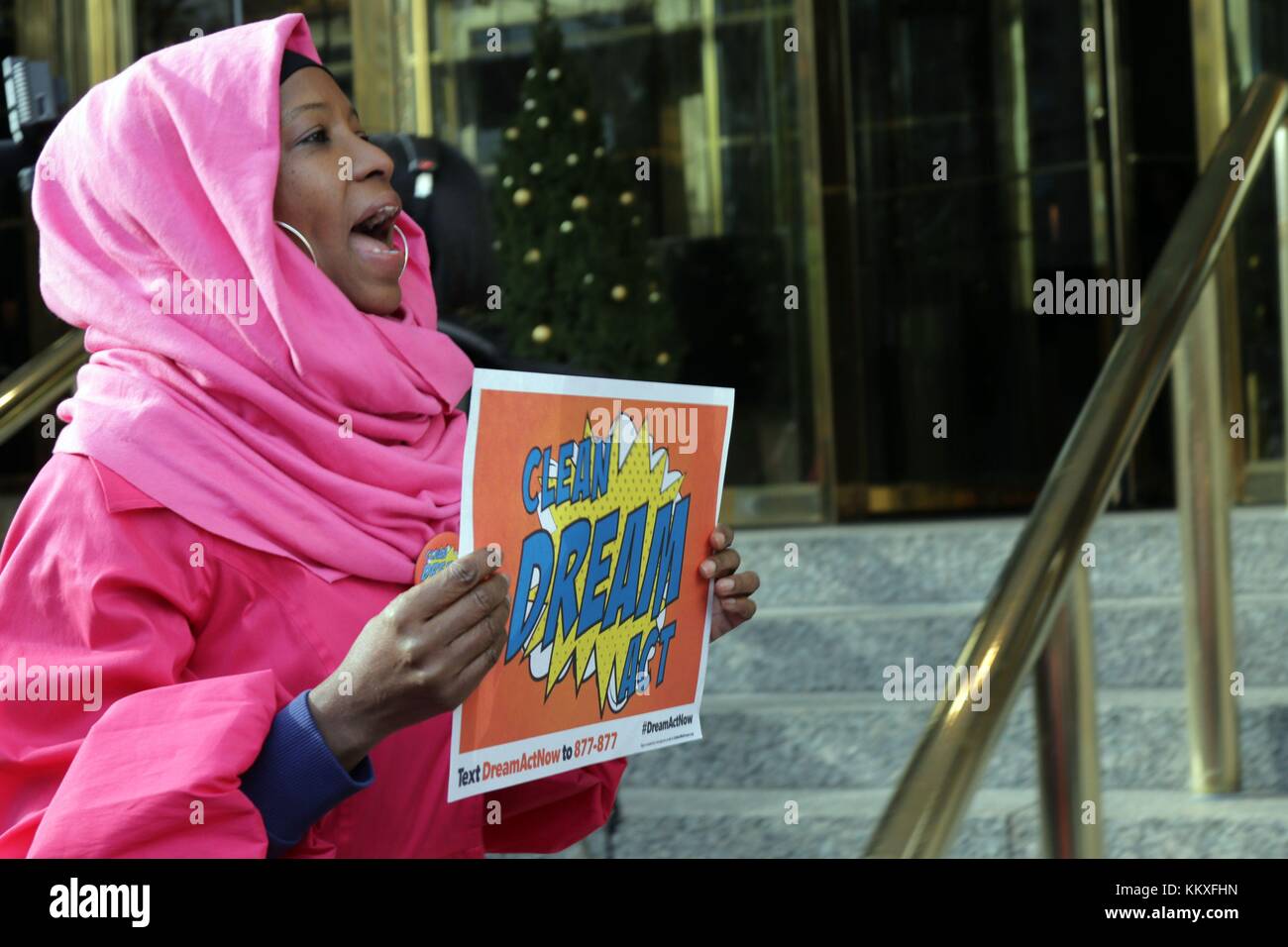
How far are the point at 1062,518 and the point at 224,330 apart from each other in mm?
1279

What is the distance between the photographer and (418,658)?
141 cm

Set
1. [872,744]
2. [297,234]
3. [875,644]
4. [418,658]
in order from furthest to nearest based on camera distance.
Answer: [875,644], [872,744], [297,234], [418,658]

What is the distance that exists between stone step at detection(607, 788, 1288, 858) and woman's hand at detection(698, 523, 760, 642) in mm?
1341

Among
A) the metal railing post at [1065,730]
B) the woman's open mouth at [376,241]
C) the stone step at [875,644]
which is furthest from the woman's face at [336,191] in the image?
the stone step at [875,644]

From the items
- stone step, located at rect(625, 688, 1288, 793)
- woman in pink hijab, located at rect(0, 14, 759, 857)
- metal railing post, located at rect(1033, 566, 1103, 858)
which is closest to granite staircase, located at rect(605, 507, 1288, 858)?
stone step, located at rect(625, 688, 1288, 793)

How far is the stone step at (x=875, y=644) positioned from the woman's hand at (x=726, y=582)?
243 centimetres

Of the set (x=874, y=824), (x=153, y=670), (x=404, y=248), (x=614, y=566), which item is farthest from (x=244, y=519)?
(x=874, y=824)

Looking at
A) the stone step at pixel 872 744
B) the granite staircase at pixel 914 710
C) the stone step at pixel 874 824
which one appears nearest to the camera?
the stone step at pixel 874 824

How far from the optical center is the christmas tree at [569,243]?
562 centimetres

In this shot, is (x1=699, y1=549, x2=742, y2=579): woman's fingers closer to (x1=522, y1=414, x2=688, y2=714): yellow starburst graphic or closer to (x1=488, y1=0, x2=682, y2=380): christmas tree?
(x1=522, y1=414, x2=688, y2=714): yellow starburst graphic

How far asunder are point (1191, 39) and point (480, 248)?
3378mm

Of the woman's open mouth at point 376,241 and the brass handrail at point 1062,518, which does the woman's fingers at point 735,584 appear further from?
the woman's open mouth at point 376,241

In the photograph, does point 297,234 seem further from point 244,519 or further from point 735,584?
point 735,584
